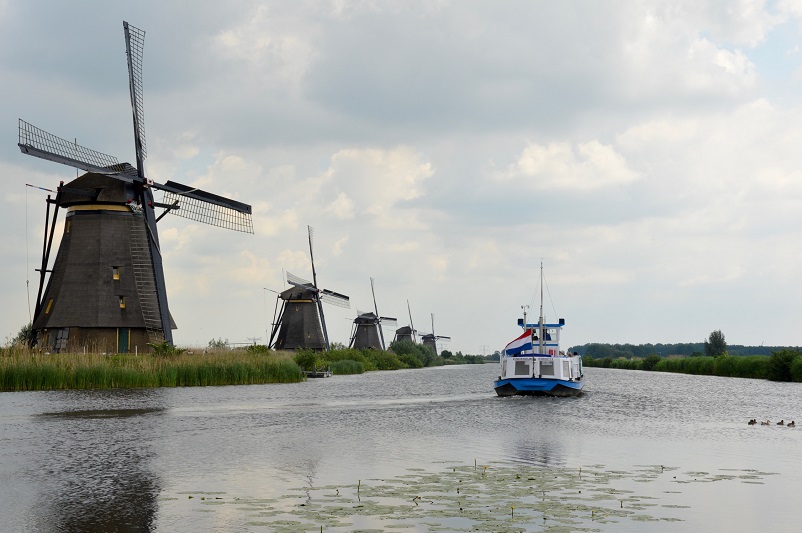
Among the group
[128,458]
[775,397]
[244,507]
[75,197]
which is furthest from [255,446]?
[775,397]

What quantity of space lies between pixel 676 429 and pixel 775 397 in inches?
850

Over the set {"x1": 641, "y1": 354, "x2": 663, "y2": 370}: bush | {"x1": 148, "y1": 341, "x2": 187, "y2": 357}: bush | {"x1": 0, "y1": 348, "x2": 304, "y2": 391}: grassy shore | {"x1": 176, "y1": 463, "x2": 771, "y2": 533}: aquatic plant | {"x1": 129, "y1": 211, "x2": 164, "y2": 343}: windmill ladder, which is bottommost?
{"x1": 641, "y1": 354, "x2": 663, "y2": 370}: bush

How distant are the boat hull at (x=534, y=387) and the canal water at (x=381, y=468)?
6.68m

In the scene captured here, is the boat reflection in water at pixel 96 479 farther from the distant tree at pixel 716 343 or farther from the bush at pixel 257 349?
the distant tree at pixel 716 343

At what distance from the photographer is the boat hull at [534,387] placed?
143 feet

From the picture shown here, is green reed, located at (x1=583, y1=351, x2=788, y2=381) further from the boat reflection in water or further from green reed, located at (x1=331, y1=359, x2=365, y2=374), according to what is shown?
the boat reflection in water

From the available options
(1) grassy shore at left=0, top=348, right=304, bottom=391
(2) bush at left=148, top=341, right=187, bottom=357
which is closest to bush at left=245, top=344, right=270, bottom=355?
(1) grassy shore at left=0, top=348, right=304, bottom=391

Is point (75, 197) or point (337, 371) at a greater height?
point (75, 197)

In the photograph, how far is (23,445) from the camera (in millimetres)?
21719

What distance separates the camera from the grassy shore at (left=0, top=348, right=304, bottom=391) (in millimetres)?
39031

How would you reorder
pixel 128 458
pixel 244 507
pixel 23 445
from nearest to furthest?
pixel 244 507 < pixel 128 458 < pixel 23 445

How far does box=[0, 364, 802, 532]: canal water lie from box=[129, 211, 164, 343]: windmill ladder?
13770mm

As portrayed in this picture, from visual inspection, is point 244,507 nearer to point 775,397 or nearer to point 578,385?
point 578,385

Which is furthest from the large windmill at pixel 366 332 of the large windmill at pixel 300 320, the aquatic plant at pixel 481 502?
the aquatic plant at pixel 481 502
